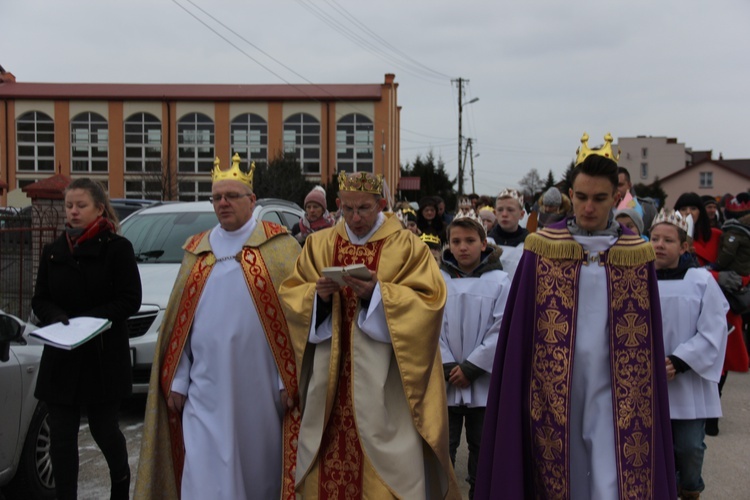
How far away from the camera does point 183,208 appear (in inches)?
354

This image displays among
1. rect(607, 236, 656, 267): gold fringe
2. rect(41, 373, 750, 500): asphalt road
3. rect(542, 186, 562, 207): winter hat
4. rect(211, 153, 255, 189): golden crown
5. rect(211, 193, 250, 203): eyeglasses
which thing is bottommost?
rect(41, 373, 750, 500): asphalt road

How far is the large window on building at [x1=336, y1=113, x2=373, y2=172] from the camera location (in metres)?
50.3

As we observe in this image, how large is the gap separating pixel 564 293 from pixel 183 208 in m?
6.38

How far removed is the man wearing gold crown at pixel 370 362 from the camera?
12.9ft

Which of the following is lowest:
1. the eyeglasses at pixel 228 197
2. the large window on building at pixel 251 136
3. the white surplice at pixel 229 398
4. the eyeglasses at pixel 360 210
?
the white surplice at pixel 229 398

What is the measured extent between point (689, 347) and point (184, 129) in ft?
165

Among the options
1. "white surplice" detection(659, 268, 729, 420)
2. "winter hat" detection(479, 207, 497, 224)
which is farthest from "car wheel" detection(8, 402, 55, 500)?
"winter hat" detection(479, 207, 497, 224)

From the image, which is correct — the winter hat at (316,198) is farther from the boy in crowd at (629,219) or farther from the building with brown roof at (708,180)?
the building with brown roof at (708,180)

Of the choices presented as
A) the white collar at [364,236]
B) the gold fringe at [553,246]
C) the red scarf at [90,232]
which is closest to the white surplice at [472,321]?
the white collar at [364,236]

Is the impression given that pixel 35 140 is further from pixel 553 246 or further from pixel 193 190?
pixel 553 246

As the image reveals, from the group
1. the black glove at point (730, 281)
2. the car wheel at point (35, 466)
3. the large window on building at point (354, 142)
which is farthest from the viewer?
the large window on building at point (354, 142)

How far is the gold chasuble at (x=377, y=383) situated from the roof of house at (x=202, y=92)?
151 feet

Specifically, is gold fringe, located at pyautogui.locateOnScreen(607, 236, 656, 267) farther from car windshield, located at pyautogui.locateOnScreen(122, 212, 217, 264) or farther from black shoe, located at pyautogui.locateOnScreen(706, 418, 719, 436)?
car windshield, located at pyautogui.locateOnScreen(122, 212, 217, 264)

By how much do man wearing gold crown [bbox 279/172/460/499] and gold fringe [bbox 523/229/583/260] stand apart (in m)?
0.68
